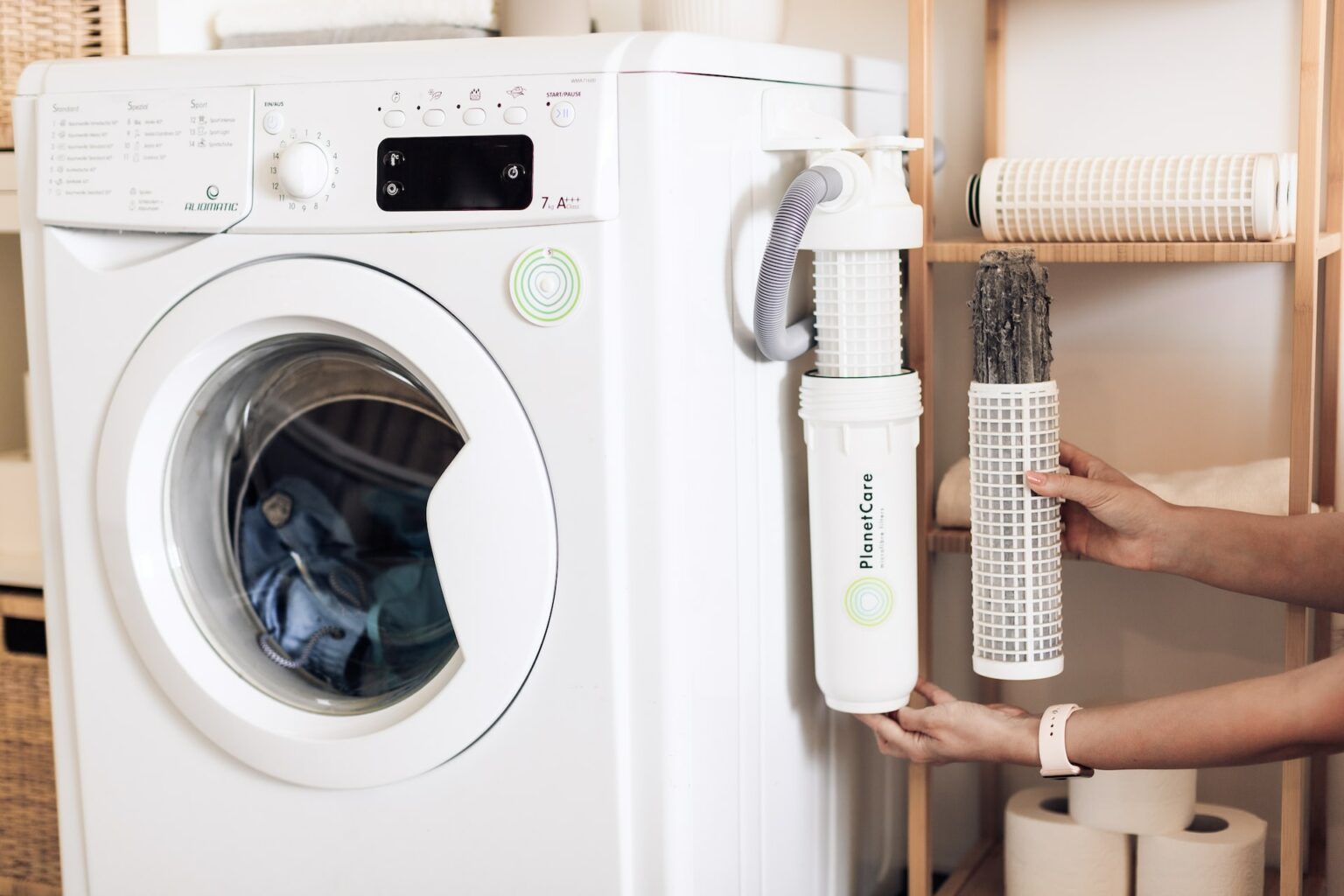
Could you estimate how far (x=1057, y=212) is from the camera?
1384 mm

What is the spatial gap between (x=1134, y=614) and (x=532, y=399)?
0.94 m

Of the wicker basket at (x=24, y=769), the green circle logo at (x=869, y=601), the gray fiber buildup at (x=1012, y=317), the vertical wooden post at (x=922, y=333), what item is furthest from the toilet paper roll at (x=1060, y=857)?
the wicker basket at (x=24, y=769)

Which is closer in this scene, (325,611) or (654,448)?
(654,448)

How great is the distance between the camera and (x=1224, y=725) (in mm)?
1092

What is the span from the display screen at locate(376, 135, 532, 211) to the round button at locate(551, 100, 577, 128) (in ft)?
0.09

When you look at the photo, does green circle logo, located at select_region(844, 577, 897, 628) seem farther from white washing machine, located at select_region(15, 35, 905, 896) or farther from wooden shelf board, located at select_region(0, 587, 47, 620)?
wooden shelf board, located at select_region(0, 587, 47, 620)

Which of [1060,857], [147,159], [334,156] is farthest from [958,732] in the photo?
[147,159]

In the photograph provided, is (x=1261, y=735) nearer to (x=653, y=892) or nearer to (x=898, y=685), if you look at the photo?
(x=898, y=685)

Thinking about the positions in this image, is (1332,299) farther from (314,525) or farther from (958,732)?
(314,525)

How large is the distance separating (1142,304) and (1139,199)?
1.10 feet

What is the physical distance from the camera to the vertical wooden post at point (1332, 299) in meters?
1.47

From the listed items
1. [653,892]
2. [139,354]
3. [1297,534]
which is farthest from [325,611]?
[1297,534]

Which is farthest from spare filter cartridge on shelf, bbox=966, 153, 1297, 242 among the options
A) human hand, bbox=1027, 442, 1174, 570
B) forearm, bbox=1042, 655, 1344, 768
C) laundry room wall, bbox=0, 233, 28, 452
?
laundry room wall, bbox=0, 233, 28, 452

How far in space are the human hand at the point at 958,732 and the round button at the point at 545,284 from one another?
525mm
